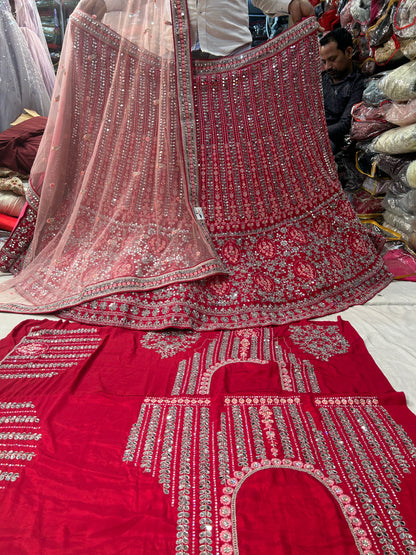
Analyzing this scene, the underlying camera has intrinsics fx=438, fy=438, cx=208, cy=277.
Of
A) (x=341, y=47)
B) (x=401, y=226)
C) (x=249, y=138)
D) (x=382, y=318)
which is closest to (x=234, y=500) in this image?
(x=382, y=318)

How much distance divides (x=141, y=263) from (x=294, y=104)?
1.00 metres

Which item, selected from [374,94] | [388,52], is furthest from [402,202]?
[388,52]

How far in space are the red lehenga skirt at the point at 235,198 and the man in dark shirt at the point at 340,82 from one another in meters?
1.11

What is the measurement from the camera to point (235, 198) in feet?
6.34

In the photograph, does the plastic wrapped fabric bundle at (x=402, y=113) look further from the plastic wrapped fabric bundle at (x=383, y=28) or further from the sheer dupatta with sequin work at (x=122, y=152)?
the sheer dupatta with sequin work at (x=122, y=152)

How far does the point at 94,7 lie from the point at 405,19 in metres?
1.48

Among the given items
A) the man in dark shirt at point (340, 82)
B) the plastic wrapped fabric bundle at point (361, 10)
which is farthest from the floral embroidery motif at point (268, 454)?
the plastic wrapped fabric bundle at point (361, 10)

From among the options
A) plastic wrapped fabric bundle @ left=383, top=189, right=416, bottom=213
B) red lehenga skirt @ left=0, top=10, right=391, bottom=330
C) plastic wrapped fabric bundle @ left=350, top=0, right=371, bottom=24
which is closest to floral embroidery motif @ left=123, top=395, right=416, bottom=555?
red lehenga skirt @ left=0, top=10, right=391, bottom=330

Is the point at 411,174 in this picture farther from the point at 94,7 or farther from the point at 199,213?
the point at 94,7

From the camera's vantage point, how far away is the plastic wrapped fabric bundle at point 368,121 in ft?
8.53

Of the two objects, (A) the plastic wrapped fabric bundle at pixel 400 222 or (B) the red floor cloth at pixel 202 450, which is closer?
(B) the red floor cloth at pixel 202 450

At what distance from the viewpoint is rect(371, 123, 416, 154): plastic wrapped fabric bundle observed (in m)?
2.17

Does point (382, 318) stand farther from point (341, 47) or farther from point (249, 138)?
point (341, 47)

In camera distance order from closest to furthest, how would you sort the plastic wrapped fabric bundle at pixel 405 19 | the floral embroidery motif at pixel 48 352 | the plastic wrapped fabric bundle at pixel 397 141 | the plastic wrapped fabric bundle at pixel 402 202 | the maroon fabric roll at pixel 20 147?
the floral embroidery motif at pixel 48 352 → the plastic wrapped fabric bundle at pixel 405 19 → the plastic wrapped fabric bundle at pixel 397 141 → the plastic wrapped fabric bundle at pixel 402 202 → the maroon fabric roll at pixel 20 147
